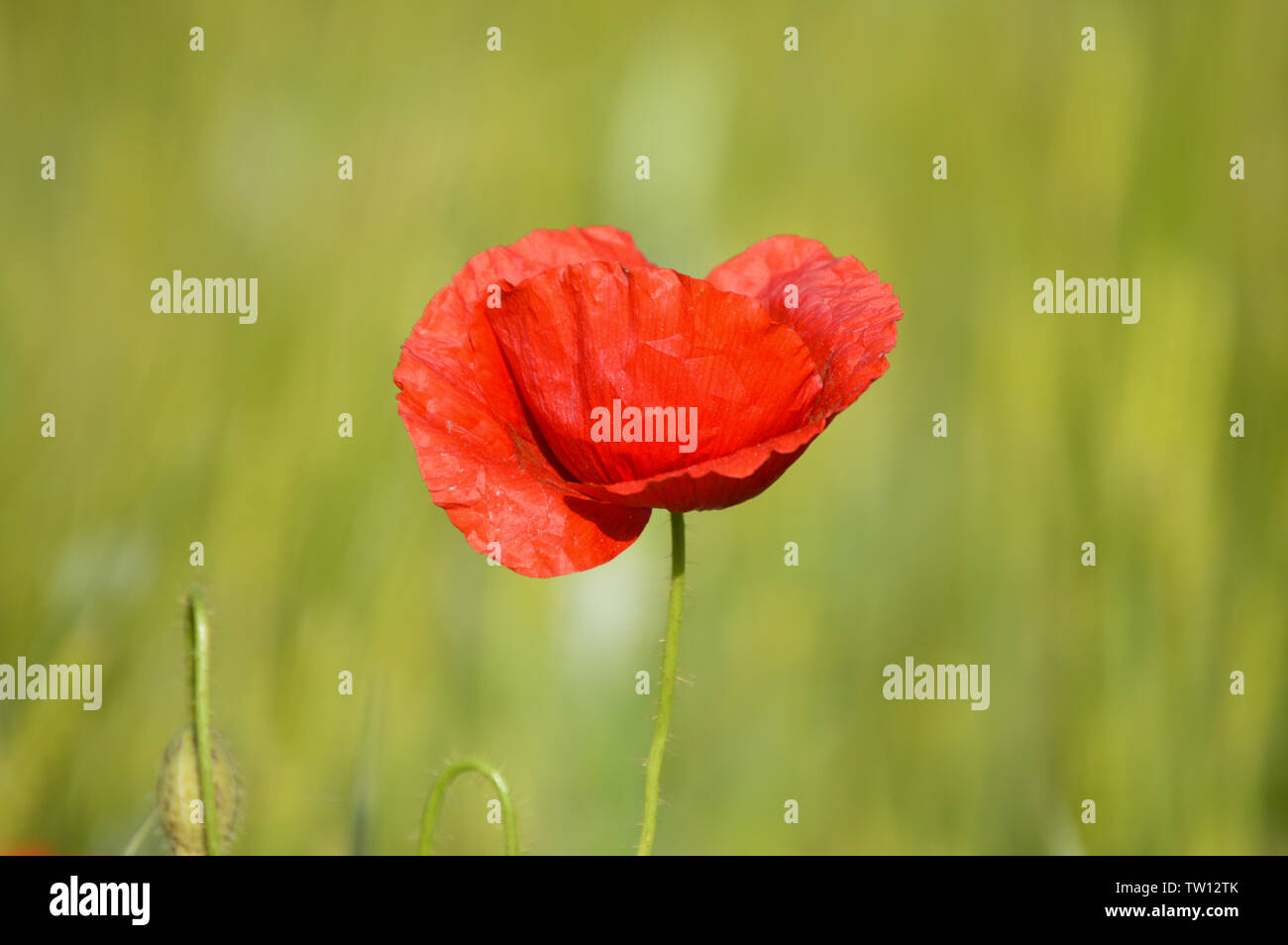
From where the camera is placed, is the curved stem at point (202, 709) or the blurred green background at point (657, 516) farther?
the blurred green background at point (657, 516)

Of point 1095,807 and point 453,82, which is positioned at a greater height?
point 453,82

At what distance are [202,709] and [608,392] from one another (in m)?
0.23

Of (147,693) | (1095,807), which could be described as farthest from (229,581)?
(1095,807)

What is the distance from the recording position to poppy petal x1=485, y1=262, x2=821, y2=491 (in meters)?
0.55

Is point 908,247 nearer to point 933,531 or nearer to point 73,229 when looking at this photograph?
point 933,531

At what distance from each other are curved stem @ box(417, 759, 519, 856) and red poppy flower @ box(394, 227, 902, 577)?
8 cm

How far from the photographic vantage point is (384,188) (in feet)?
4.71

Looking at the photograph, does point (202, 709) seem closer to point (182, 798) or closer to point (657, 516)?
point (182, 798)

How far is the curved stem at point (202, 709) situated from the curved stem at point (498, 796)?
98 mm

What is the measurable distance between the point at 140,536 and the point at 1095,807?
89 cm

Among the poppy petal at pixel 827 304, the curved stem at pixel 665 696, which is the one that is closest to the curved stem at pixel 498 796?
the curved stem at pixel 665 696

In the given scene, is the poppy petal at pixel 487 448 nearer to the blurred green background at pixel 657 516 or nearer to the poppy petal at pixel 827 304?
the poppy petal at pixel 827 304

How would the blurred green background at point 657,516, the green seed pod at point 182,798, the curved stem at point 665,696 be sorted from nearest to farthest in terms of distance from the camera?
the curved stem at point 665,696 → the green seed pod at point 182,798 → the blurred green background at point 657,516

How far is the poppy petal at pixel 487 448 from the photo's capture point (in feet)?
1.83
